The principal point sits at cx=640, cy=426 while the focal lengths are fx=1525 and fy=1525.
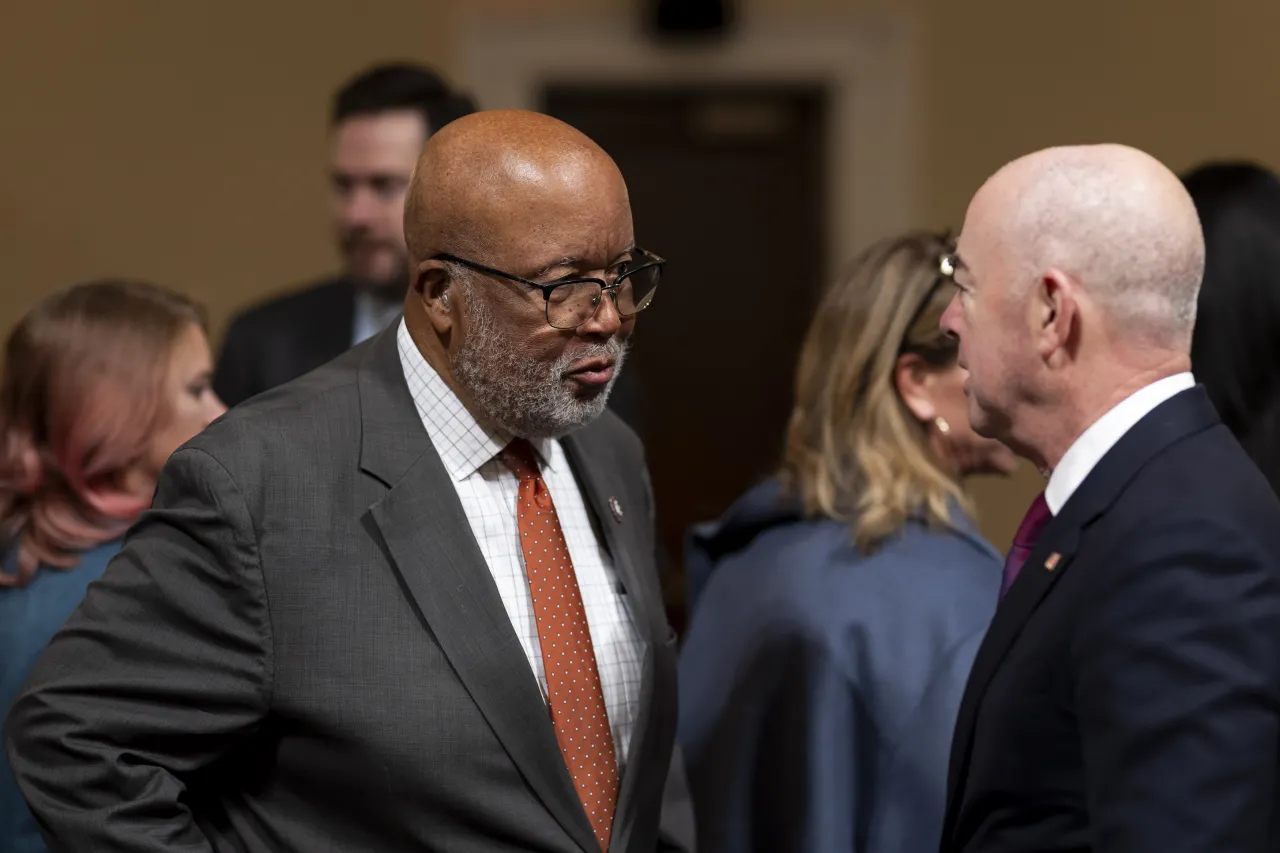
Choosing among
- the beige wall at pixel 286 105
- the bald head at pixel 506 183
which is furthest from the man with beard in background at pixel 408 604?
the beige wall at pixel 286 105

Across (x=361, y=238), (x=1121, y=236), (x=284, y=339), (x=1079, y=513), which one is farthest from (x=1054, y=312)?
(x=284, y=339)

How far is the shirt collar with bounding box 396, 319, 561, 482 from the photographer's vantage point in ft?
5.95

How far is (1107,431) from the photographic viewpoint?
Answer: 1594 mm

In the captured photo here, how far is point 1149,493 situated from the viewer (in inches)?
58.7

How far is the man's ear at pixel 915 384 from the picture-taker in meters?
2.37

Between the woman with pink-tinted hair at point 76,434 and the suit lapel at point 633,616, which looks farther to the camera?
the woman with pink-tinted hair at point 76,434

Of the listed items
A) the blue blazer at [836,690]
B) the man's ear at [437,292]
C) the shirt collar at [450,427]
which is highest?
the man's ear at [437,292]

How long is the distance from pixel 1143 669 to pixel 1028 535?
16.6 inches

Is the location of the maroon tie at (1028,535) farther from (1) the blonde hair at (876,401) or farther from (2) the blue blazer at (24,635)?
(2) the blue blazer at (24,635)

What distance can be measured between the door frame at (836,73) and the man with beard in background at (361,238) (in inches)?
74.8

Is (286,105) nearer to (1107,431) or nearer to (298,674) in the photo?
(298,674)

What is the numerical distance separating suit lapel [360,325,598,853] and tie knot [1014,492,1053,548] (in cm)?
60

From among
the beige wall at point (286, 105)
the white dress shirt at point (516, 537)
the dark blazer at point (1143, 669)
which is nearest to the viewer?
the dark blazer at point (1143, 669)

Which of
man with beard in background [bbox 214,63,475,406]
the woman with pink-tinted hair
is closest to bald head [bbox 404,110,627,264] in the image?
the woman with pink-tinted hair
